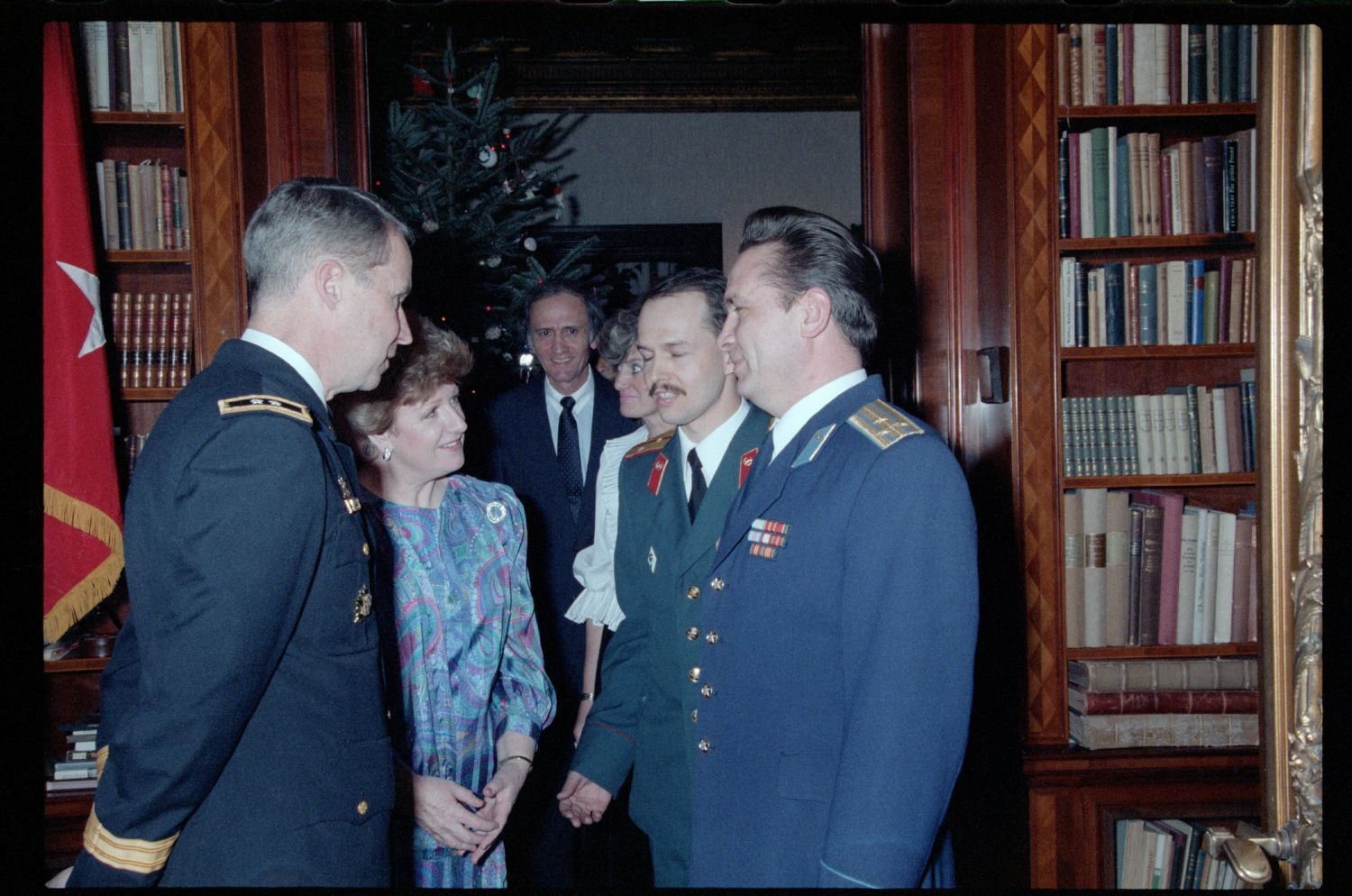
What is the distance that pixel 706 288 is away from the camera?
2016 millimetres

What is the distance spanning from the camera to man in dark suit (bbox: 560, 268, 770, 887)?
5.55 ft

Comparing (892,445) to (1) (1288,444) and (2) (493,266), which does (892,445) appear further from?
(2) (493,266)

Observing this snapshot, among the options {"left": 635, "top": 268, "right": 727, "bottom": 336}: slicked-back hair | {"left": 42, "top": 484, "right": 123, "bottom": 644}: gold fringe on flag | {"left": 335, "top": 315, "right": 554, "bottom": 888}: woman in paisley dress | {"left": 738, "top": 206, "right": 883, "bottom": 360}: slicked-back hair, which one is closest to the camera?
{"left": 738, "top": 206, "right": 883, "bottom": 360}: slicked-back hair

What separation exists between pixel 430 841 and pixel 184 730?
791mm

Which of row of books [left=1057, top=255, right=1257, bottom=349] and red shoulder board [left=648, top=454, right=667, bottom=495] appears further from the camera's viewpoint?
row of books [left=1057, top=255, right=1257, bottom=349]

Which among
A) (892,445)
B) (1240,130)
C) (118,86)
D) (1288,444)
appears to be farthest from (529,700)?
(1240,130)

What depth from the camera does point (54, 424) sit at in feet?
7.34

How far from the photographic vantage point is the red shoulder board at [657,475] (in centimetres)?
191

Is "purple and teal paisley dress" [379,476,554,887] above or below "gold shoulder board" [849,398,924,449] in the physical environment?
below

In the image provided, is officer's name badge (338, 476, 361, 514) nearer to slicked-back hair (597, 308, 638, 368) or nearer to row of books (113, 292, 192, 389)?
slicked-back hair (597, 308, 638, 368)

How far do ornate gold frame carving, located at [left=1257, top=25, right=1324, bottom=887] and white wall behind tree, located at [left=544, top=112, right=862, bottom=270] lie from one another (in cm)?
443

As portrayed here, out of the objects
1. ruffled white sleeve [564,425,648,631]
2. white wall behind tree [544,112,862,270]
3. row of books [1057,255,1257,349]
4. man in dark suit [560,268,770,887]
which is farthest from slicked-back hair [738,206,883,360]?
white wall behind tree [544,112,862,270]

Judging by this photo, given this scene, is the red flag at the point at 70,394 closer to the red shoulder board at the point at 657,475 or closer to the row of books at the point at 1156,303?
the red shoulder board at the point at 657,475

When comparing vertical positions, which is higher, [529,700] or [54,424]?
[54,424]
